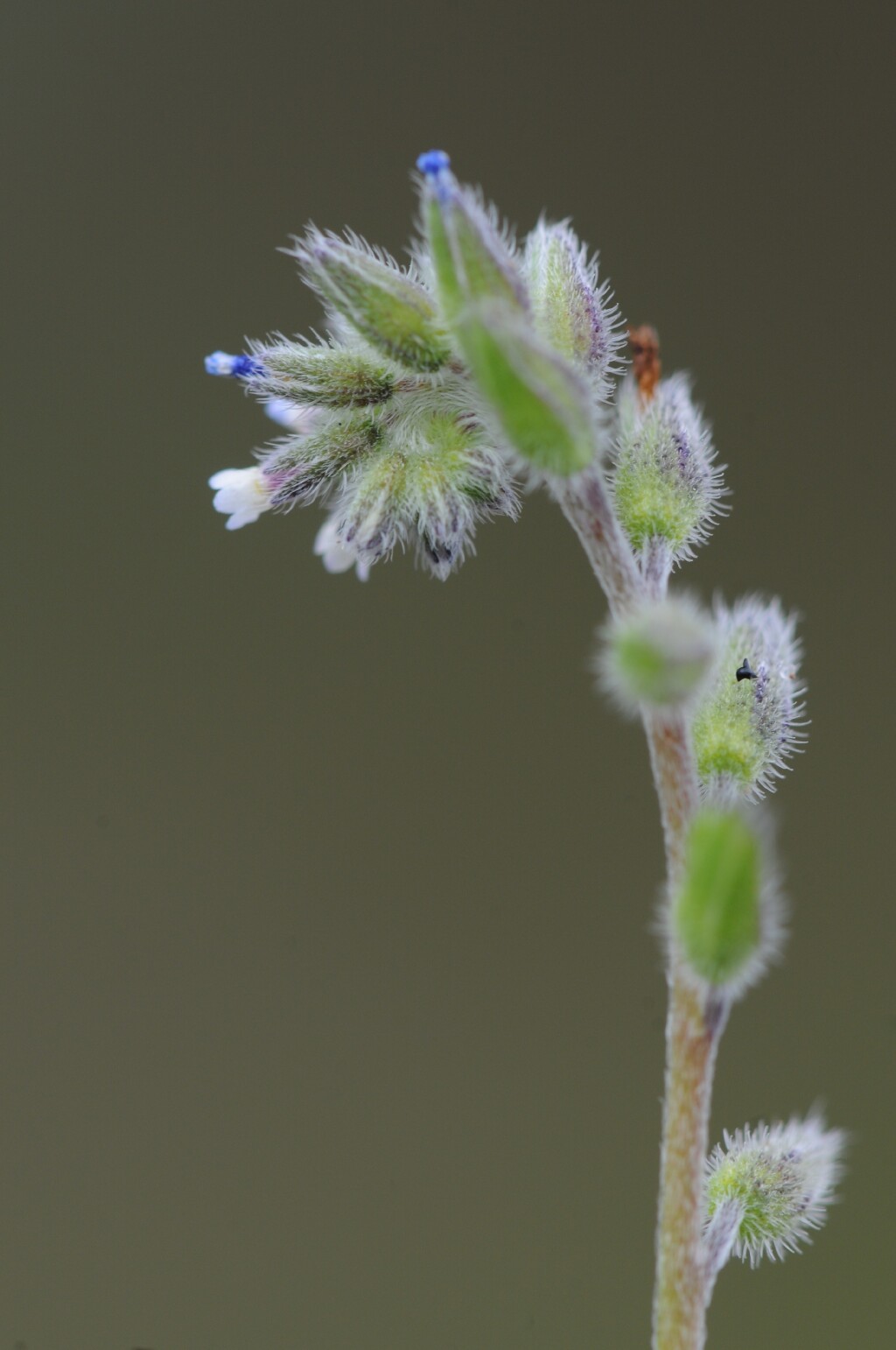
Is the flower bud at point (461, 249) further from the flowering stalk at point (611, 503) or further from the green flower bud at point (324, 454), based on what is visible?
the green flower bud at point (324, 454)

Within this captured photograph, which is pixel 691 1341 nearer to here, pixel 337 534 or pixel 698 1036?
pixel 698 1036

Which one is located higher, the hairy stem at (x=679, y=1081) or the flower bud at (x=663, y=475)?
the flower bud at (x=663, y=475)

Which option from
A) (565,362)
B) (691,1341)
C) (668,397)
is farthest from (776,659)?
(691,1341)

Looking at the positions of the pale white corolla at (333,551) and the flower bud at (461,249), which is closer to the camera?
the flower bud at (461,249)

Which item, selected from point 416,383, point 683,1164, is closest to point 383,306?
point 416,383

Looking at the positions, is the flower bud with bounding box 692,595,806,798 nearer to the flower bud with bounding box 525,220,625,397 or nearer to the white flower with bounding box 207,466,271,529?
the flower bud with bounding box 525,220,625,397

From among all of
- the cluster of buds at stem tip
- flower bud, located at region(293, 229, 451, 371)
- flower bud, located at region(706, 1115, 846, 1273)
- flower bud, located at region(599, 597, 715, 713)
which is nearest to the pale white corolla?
the cluster of buds at stem tip

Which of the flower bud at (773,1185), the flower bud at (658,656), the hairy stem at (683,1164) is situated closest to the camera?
the flower bud at (658,656)

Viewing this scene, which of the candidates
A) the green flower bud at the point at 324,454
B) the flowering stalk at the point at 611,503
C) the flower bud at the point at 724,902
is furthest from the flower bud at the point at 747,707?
the green flower bud at the point at 324,454
